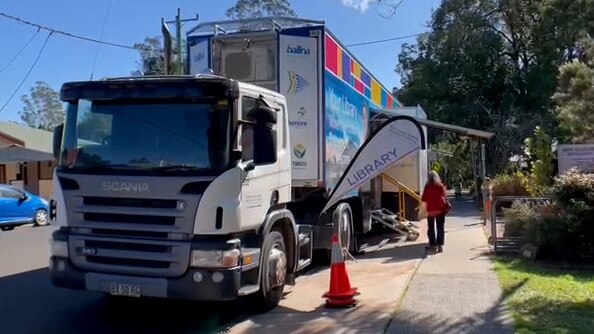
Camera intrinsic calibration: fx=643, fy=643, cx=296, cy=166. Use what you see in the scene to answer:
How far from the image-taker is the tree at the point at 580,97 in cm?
1692

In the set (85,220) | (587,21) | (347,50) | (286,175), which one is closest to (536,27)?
(587,21)

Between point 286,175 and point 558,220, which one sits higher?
point 286,175

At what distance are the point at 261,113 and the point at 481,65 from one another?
30959 mm

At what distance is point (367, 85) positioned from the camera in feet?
44.0

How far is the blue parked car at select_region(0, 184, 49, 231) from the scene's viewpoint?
20581mm

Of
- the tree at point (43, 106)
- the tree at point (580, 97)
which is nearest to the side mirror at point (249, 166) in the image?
the tree at point (580, 97)

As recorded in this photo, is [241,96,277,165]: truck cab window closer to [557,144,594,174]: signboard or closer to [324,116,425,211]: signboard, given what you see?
[324,116,425,211]: signboard

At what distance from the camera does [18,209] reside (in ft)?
69.0

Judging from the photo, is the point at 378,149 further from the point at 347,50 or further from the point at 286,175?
the point at 347,50

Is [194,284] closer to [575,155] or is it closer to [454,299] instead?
[454,299]

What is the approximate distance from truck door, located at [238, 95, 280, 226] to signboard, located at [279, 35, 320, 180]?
1.90 m

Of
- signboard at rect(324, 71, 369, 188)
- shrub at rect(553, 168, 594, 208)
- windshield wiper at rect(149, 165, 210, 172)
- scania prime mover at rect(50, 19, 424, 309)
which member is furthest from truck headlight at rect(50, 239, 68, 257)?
shrub at rect(553, 168, 594, 208)

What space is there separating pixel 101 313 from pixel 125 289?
169cm

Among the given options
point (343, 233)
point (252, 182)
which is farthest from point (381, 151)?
point (252, 182)
